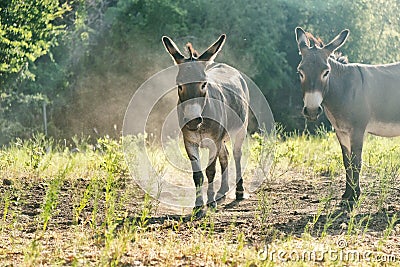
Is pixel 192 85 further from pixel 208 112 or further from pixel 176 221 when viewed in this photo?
pixel 176 221

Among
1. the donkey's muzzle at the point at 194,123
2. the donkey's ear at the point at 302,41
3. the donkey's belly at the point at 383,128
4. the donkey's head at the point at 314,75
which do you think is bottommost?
the donkey's muzzle at the point at 194,123

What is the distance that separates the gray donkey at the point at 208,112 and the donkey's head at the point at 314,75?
0.97 metres

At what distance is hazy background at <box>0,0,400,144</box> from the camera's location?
18578mm

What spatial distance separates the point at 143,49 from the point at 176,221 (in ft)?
43.5

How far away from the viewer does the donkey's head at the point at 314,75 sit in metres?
7.12

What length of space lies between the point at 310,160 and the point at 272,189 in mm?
2122

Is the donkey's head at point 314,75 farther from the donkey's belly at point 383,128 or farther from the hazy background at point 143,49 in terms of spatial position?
the hazy background at point 143,49

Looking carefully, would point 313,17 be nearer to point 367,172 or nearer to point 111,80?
point 111,80

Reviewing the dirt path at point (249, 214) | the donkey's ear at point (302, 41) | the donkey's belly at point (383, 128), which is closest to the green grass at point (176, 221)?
the dirt path at point (249, 214)

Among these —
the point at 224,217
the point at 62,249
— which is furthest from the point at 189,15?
the point at 62,249

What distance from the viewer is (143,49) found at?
18969 millimetres

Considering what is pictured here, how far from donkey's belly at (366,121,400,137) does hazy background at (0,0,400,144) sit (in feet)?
36.4

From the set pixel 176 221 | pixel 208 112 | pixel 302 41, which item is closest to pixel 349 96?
pixel 302 41

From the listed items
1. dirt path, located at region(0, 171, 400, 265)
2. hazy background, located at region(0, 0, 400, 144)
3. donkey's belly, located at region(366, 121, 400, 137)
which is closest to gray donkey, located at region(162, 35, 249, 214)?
dirt path, located at region(0, 171, 400, 265)
